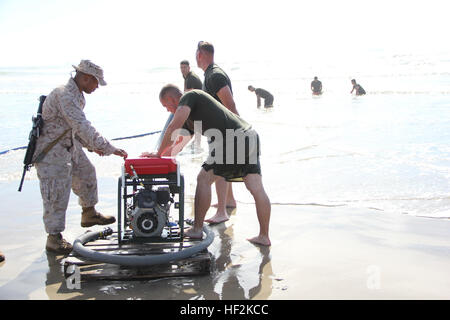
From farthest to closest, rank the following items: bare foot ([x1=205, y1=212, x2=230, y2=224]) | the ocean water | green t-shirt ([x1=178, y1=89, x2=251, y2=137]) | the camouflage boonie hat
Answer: the ocean water, bare foot ([x1=205, y1=212, x2=230, y2=224]), the camouflage boonie hat, green t-shirt ([x1=178, y1=89, x2=251, y2=137])

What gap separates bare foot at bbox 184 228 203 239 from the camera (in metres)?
4.24

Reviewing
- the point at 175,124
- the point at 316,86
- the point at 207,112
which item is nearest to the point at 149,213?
the point at 175,124

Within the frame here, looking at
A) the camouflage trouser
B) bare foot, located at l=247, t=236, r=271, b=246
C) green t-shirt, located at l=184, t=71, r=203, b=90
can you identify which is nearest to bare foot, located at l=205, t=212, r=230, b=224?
bare foot, located at l=247, t=236, r=271, b=246

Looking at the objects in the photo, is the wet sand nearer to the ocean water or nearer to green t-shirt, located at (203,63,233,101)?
the ocean water

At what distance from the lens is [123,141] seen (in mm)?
11336

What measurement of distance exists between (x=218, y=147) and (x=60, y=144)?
142cm

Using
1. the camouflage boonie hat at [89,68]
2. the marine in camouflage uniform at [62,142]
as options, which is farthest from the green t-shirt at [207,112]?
the camouflage boonie hat at [89,68]

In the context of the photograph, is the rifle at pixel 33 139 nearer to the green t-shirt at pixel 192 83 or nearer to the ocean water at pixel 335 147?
the ocean water at pixel 335 147

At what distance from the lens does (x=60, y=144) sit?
427cm

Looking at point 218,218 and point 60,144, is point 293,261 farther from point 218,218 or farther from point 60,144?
point 60,144

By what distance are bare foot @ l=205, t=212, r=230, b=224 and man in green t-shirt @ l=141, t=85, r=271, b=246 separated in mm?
885

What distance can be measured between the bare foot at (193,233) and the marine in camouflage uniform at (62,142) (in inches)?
35.3

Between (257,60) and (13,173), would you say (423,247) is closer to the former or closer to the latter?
(13,173)

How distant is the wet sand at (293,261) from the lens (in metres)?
3.48
